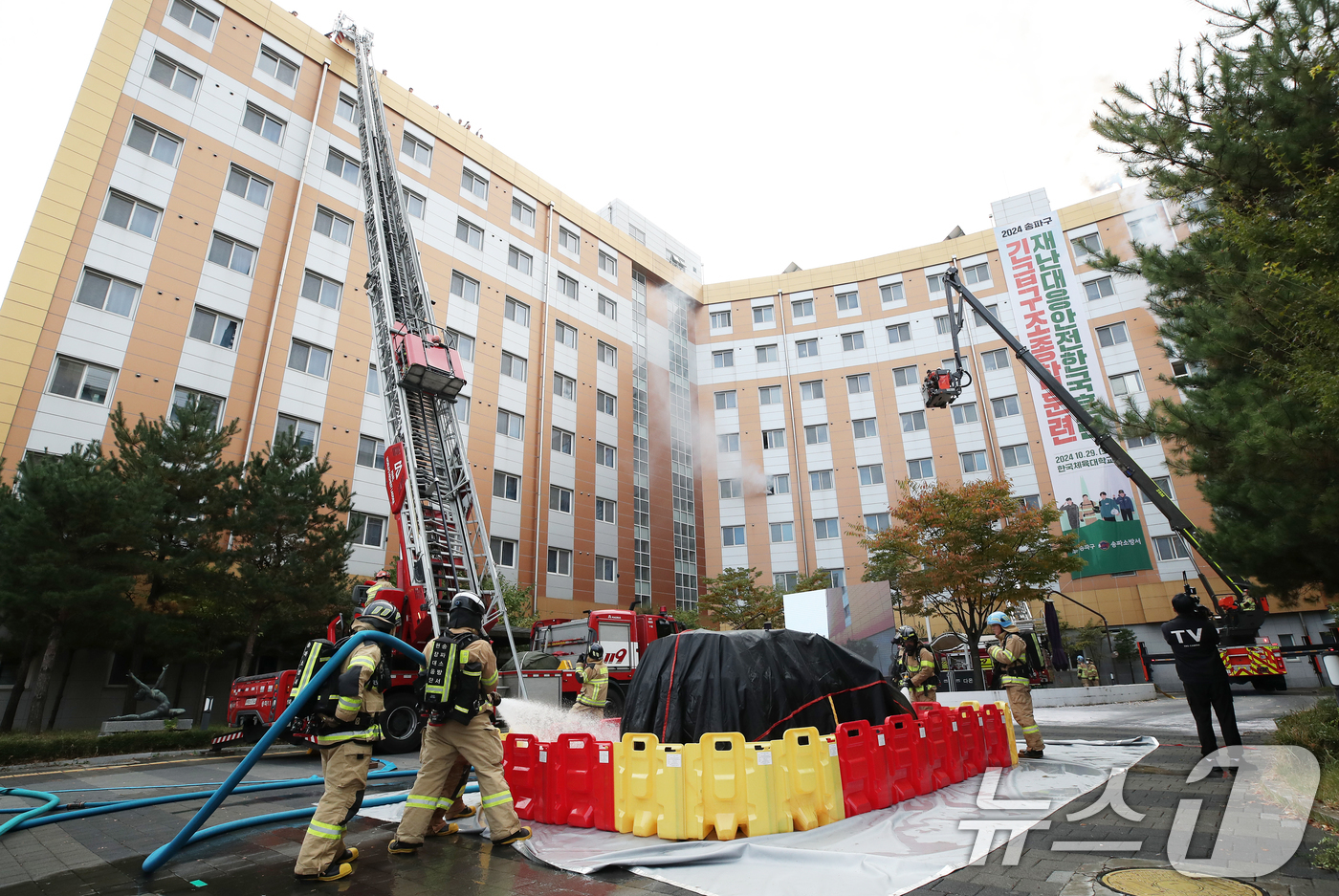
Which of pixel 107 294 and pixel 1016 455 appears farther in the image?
pixel 1016 455

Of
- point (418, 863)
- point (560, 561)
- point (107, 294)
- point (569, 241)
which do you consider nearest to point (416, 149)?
point (569, 241)

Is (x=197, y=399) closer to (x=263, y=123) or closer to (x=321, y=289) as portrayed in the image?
(x=321, y=289)

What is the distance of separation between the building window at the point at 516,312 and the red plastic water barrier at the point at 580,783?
26.6m

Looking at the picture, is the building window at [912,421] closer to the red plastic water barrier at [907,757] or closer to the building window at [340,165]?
the building window at [340,165]

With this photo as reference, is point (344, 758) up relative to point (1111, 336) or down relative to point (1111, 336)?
down

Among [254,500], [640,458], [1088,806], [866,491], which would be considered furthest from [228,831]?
[866,491]

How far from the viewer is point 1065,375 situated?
99.2 feet

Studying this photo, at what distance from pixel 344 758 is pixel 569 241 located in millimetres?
33093

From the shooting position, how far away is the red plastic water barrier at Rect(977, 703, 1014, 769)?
25.1 ft

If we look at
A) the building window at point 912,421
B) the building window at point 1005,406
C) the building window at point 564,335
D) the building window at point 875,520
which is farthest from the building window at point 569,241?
the building window at point 1005,406

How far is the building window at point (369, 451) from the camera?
23594mm

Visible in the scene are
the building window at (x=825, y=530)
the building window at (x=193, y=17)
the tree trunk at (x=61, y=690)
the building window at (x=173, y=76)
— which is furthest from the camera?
the building window at (x=825, y=530)

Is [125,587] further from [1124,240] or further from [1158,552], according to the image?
[1124,240]

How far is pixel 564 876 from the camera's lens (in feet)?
14.4
